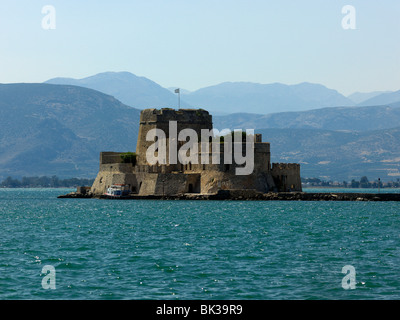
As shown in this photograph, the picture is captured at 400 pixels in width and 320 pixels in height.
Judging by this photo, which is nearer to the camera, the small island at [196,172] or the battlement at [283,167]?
the small island at [196,172]

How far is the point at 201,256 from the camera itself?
103 feet

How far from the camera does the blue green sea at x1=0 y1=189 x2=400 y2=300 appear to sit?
2333 cm

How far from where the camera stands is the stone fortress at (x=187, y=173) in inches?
3007

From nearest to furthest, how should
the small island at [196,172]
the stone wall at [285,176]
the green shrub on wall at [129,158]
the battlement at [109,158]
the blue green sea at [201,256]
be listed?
the blue green sea at [201,256], the small island at [196,172], the stone wall at [285,176], the green shrub on wall at [129,158], the battlement at [109,158]

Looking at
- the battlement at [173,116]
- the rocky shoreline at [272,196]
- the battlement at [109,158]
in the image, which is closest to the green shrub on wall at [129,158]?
the battlement at [109,158]

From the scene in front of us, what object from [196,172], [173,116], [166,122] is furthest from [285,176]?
[166,122]

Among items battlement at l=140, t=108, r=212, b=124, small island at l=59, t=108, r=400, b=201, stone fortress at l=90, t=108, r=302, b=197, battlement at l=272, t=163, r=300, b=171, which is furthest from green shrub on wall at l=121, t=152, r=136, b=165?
battlement at l=272, t=163, r=300, b=171

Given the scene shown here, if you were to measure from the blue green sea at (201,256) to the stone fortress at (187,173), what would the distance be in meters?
19.3

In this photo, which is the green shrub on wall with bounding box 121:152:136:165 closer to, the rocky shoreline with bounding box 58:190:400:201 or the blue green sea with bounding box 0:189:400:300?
the rocky shoreline with bounding box 58:190:400:201

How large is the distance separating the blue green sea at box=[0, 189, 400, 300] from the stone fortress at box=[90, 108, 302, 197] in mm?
19317

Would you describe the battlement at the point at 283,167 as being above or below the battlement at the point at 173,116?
below

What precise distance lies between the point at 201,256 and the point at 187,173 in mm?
47139

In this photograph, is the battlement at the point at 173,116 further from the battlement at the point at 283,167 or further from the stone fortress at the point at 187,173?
the battlement at the point at 283,167
